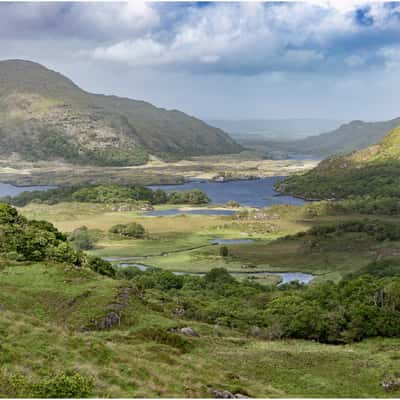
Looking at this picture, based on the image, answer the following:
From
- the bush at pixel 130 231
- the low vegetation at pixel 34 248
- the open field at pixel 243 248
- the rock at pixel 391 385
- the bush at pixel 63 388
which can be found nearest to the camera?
the bush at pixel 63 388

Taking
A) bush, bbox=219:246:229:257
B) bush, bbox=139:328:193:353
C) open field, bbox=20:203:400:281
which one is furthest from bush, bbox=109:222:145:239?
bush, bbox=139:328:193:353

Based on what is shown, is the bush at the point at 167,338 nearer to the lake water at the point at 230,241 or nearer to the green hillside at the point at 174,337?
the green hillside at the point at 174,337

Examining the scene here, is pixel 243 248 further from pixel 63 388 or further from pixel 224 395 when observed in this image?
pixel 63 388

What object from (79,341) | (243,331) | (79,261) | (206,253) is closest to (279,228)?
(206,253)

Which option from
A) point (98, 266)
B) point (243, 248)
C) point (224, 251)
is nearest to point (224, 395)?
point (98, 266)

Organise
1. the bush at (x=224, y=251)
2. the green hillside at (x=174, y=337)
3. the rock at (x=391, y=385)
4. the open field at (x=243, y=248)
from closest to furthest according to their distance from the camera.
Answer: the green hillside at (x=174, y=337)
the rock at (x=391, y=385)
the open field at (x=243, y=248)
the bush at (x=224, y=251)

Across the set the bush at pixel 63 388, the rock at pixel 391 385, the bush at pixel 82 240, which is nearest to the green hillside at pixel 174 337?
the bush at pixel 63 388

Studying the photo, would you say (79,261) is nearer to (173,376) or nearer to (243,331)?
(243,331)

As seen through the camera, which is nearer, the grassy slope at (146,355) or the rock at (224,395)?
the rock at (224,395)

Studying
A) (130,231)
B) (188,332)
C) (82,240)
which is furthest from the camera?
(130,231)
